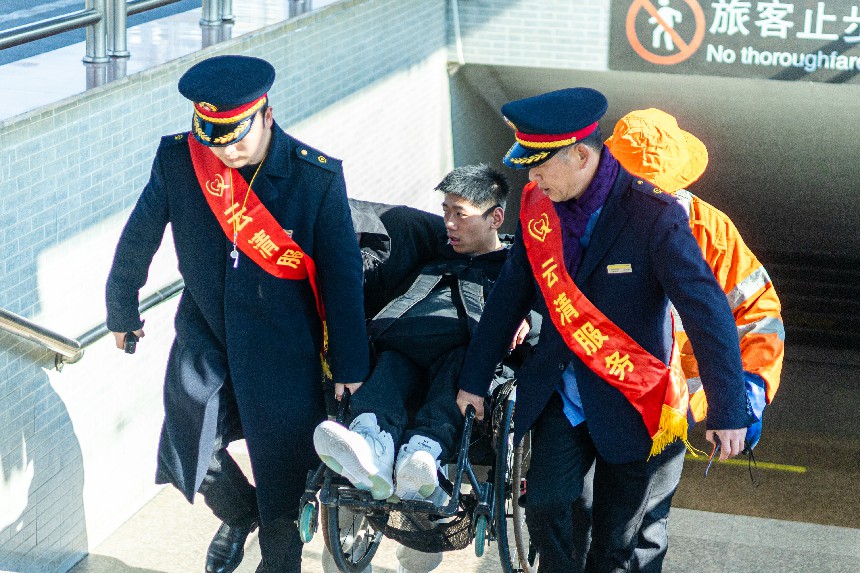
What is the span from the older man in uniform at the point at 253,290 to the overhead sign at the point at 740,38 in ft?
15.7

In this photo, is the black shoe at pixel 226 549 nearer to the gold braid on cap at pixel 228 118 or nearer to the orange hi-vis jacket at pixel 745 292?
the gold braid on cap at pixel 228 118

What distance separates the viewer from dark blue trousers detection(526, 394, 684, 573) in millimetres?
3225

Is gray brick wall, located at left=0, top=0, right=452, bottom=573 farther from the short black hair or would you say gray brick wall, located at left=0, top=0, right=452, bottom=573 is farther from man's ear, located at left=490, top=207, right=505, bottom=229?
man's ear, located at left=490, top=207, right=505, bottom=229

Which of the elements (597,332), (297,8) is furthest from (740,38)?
(597,332)

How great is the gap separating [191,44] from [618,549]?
261 cm

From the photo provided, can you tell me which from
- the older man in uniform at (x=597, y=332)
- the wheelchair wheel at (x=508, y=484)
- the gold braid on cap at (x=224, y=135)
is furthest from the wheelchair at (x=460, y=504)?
the gold braid on cap at (x=224, y=135)

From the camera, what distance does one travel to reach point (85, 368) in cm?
407

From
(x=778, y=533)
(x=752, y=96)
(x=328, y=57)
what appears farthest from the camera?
(x=752, y=96)

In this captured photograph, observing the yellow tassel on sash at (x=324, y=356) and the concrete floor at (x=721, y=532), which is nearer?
the yellow tassel on sash at (x=324, y=356)

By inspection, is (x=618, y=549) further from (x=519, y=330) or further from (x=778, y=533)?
(x=778, y=533)

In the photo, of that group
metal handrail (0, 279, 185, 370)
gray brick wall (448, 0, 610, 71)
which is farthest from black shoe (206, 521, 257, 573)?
gray brick wall (448, 0, 610, 71)

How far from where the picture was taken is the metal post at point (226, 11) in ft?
16.2

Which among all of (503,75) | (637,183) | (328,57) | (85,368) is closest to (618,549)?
(637,183)

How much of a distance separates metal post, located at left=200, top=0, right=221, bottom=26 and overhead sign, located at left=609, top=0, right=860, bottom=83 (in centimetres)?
350
